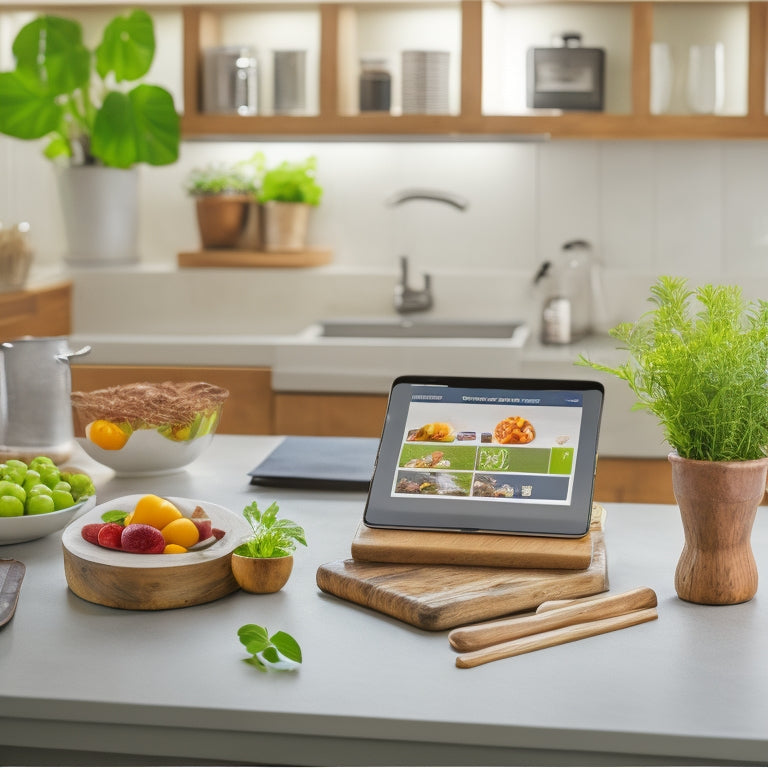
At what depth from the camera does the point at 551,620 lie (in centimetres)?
107

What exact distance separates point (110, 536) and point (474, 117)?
2.34 m

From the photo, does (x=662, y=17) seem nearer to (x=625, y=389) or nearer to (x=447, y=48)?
(x=447, y=48)

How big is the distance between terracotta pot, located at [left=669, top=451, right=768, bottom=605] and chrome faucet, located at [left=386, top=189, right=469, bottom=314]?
2338 millimetres

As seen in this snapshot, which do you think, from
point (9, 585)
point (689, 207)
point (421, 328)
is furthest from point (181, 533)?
point (689, 207)

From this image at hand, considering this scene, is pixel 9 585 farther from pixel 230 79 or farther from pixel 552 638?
pixel 230 79

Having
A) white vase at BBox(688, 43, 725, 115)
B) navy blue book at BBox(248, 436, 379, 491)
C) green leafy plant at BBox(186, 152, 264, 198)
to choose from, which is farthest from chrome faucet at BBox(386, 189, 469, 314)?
navy blue book at BBox(248, 436, 379, 491)

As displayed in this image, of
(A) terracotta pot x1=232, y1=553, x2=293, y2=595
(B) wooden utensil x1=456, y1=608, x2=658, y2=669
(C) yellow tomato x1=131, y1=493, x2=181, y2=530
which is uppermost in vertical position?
(C) yellow tomato x1=131, y1=493, x2=181, y2=530

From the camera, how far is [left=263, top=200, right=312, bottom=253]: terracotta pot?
11.5 feet

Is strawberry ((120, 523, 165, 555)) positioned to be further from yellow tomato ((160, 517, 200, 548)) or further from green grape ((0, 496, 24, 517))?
green grape ((0, 496, 24, 517))

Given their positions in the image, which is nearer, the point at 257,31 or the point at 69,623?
the point at 69,623

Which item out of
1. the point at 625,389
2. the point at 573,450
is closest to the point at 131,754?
the point at 573,450

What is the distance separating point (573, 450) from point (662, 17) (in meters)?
2.47

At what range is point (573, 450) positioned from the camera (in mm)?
Result: 1281

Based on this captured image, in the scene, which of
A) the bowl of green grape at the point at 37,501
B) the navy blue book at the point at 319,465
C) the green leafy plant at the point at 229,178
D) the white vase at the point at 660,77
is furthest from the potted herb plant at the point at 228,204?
the bowl of green grape at the point at 37,501
